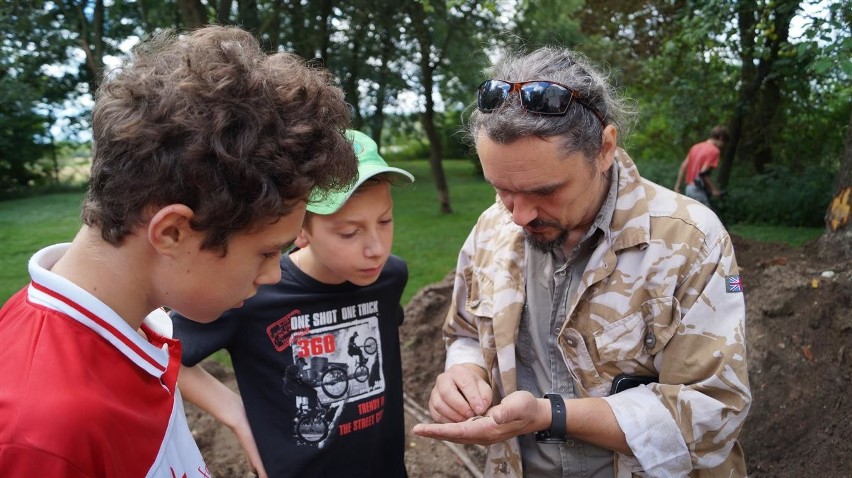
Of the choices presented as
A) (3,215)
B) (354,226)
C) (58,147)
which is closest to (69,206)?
(3,215)

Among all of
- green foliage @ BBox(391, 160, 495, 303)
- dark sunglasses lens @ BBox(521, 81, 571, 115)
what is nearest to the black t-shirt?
green foliage @ BBox(391, 160, 495, 303)

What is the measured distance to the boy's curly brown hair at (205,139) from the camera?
1.24 meters

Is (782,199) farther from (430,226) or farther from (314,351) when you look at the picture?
(314,351)

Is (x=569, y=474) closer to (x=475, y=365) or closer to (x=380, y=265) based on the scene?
(x=475, y=365)

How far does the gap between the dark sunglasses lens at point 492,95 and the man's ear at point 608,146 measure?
342 millimetres

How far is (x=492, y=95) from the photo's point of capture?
2049 millimetres

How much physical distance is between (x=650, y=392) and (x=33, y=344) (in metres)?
1.54

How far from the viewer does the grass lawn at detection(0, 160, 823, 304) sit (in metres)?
8.14

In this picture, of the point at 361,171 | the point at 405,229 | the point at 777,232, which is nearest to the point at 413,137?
the point at 405,229

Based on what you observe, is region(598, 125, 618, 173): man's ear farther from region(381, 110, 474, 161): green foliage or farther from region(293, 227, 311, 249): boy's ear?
region(381, 110, 474, 161): green foliage

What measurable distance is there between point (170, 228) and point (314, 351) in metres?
1.12

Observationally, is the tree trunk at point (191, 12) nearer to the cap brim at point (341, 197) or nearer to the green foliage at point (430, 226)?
the green foliage at point (430, 226)

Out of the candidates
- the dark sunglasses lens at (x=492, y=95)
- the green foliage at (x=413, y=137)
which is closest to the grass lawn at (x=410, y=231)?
the green foliage at (x=413, y=137)

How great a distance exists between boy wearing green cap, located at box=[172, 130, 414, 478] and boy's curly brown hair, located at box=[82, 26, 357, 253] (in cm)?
77
